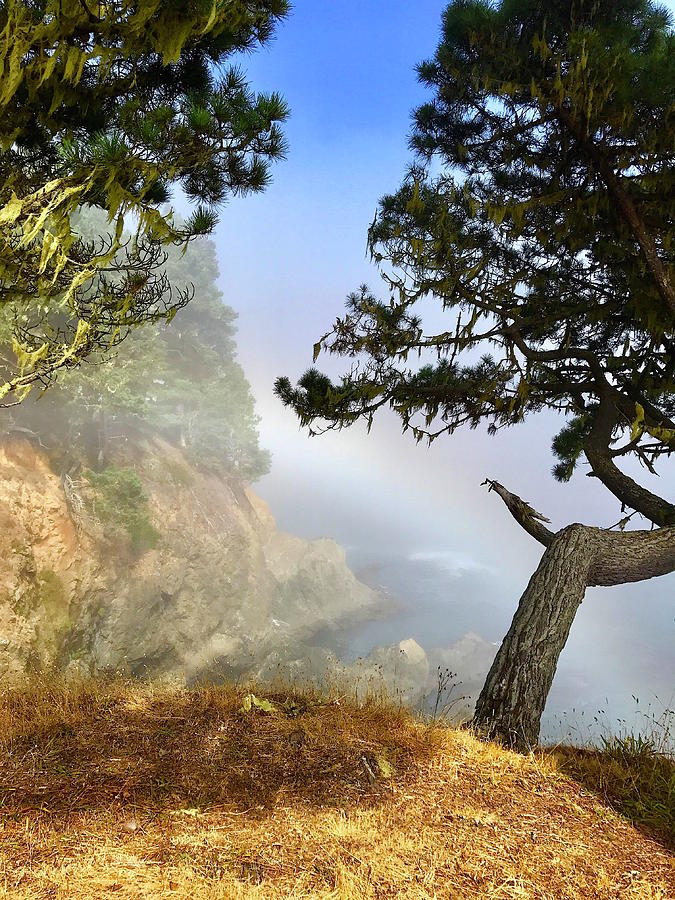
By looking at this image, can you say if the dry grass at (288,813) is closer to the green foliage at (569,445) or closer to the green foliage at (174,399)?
the green foliage at (569,445)

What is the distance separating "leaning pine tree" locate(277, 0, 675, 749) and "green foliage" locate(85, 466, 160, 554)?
15.8 meters

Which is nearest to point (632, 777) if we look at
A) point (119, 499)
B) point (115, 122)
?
point (115, 122)

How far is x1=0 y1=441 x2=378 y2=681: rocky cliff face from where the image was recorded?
599 inches

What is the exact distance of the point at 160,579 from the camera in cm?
2095

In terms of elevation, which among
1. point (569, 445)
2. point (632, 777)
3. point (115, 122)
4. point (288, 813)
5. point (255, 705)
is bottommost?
point (288, 813)

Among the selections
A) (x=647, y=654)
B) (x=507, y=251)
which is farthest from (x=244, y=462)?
(x=647, y=654)

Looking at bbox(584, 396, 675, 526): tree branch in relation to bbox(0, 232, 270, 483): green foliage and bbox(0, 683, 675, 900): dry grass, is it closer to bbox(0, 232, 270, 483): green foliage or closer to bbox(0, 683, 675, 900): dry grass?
bbox(0, 683, 675, 900): dry grass

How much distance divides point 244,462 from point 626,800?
3107 cm

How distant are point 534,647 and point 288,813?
255 cm

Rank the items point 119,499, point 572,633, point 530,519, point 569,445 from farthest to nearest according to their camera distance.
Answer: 1. point 572,633
2. point 119,499
3. point 569,445
4. point 530,519

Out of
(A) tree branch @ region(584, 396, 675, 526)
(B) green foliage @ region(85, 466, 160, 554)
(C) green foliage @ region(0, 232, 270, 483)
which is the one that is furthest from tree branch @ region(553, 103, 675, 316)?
(B) green foliage @ region(85, 466, 160, 554)

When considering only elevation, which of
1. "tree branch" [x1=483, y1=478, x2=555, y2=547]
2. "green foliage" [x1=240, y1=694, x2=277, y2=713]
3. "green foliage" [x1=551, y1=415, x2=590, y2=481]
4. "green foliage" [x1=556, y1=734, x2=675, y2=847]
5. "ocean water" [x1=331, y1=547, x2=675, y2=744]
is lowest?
"green foliage" [x1=240, y1=694, x2=277, y2=713]

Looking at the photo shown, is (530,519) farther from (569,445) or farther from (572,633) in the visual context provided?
(572,633)

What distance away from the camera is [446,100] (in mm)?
4832
